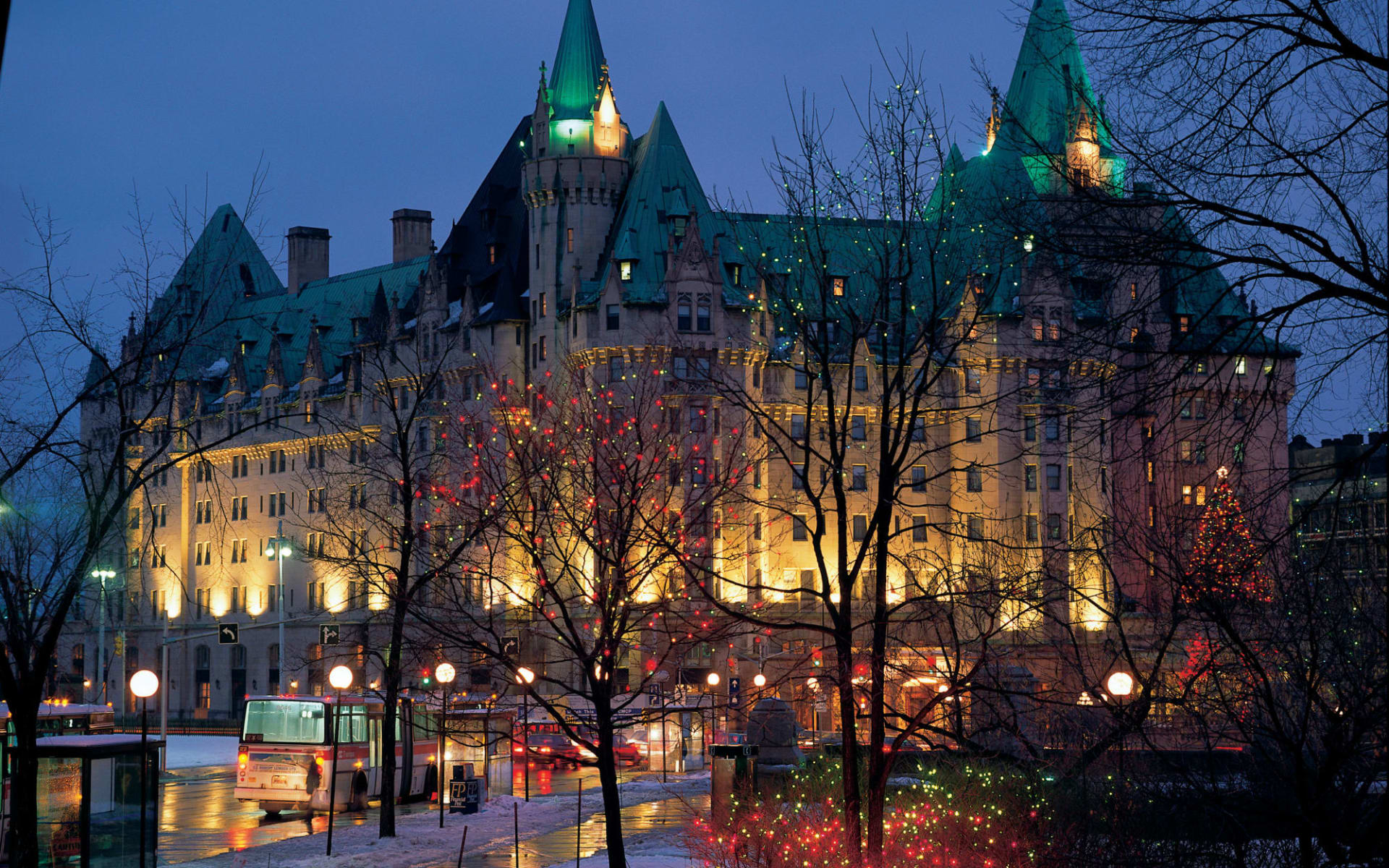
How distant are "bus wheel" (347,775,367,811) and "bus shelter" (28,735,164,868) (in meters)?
17.4

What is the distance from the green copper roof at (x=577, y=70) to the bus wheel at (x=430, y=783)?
201 ft

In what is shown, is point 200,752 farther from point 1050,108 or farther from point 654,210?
point 1050,108

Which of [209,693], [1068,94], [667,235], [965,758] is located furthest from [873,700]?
[209,693]

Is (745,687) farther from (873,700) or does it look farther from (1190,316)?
(1190,316)

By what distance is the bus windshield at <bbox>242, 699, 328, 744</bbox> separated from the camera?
133 ft

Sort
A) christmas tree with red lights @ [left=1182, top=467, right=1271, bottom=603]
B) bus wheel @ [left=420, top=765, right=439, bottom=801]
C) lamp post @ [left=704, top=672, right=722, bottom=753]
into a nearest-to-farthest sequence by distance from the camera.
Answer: christmas tree with red lights @ [left=1182, top=467, right=1271, bottom=603], lamp post @ [left=704, top=672, right=722, bottom=753], bus wheel @ [left=420, top=765, right=439, bottom=801]

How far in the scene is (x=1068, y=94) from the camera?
554 inches

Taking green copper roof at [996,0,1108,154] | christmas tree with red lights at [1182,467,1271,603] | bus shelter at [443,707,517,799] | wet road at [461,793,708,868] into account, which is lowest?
wet road at [461,793,708,868]

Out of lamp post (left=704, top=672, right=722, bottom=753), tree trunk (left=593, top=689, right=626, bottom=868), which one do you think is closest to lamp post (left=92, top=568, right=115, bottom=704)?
lamp post (left=704, top=672, right=722, bottom=753)

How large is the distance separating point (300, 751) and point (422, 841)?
928cm

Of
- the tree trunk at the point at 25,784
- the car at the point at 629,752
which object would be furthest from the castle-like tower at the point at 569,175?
the tree trunk at the point at 25,784

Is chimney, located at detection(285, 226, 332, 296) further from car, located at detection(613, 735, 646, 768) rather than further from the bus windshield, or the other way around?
the bus windshield

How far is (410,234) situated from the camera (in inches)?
4966

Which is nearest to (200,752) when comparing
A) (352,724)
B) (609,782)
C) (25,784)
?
(352,724)
